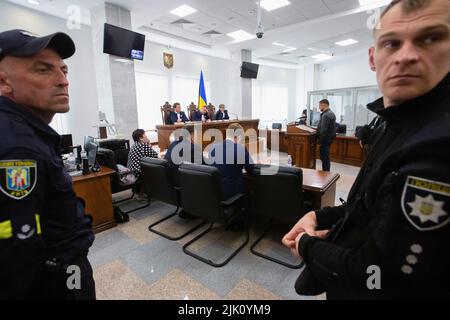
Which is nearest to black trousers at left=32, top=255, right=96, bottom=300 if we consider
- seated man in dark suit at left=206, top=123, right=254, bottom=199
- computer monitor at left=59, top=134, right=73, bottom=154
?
seated man in dark suit at left=206, top=123, right=254, bottom=199

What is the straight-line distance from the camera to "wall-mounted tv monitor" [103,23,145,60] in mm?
4398

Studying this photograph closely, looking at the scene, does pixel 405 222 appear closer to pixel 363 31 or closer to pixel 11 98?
pixel 11 98

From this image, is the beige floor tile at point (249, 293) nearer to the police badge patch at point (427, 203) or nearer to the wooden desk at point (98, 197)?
the police badge patch at point (427, 203)

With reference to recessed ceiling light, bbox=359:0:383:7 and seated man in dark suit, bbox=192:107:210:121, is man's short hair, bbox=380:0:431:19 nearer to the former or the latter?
recessed ceiling light, bbox=359:0:383:7

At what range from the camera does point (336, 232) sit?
70 centimetres

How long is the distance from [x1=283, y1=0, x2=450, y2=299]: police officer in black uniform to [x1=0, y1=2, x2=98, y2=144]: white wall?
6.27m

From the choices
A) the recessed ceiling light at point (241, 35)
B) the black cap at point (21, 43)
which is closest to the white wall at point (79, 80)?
the recessed ceiling light at point (241, 35)

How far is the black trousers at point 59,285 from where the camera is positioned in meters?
0.75

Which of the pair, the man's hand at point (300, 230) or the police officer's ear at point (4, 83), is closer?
the police officer's ear at point (4, 83)

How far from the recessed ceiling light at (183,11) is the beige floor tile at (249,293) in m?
5.28

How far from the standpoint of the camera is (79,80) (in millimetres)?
5445

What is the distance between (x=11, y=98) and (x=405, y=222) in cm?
119

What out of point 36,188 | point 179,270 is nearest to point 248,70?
point 179,270
